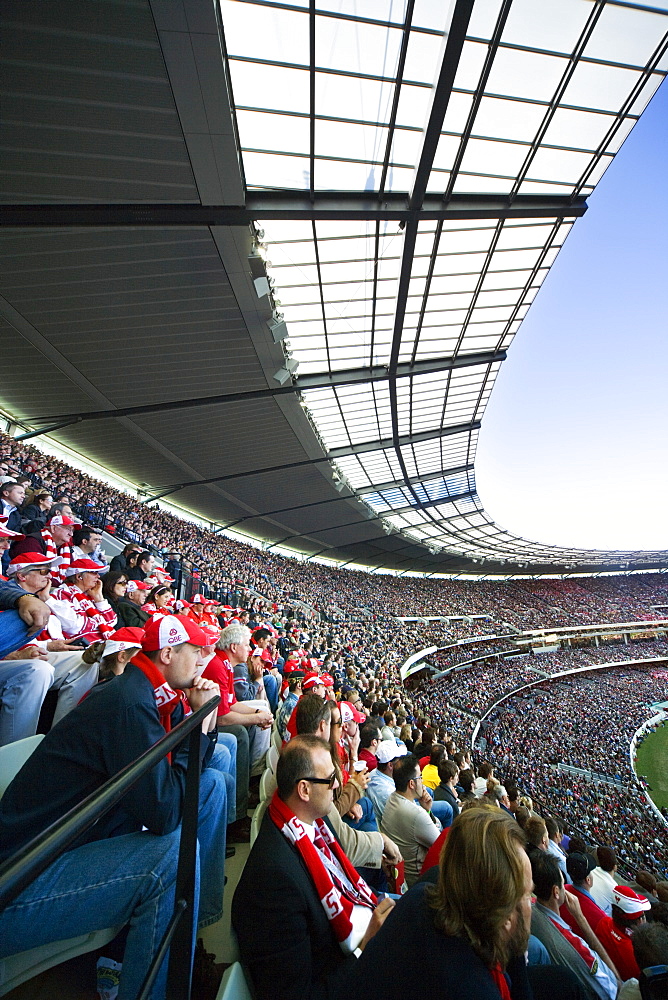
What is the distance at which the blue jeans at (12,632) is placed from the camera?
10.4ft

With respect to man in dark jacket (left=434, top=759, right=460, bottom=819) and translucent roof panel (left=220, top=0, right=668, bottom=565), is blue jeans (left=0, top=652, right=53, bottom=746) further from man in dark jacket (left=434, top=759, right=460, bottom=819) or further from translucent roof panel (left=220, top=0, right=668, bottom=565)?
translucent roof panel (left=220, top=0, right=668, bottom=565)

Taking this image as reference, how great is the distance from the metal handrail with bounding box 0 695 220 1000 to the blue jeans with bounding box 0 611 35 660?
224cm

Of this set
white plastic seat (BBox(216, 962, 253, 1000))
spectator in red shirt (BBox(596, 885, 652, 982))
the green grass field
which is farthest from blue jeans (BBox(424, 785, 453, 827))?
the green grass field

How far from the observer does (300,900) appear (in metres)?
1.93

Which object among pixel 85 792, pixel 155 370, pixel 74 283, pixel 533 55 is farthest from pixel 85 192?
pixel 85 792

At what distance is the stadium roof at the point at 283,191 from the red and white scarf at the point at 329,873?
24.2ft

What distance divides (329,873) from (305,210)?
28.7 ft

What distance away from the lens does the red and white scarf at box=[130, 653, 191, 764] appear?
2188 mm

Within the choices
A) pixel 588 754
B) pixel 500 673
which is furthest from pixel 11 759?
pixel 500 673

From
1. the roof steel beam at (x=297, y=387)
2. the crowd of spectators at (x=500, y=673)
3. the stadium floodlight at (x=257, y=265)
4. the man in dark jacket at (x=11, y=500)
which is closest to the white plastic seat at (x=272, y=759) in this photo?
the man in dark jacket at (x=11, y=500)

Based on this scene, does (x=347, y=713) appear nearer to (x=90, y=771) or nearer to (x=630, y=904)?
(x=630, y=904)

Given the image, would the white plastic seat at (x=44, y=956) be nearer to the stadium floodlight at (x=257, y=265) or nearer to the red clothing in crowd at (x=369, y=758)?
the red clothing in crowd at (x=369, y=758)

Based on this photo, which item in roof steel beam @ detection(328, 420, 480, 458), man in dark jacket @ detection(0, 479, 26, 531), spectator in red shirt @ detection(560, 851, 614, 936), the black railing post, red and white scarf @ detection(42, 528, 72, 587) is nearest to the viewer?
the black railing post

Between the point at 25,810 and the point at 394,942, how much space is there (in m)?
1.34
